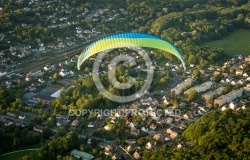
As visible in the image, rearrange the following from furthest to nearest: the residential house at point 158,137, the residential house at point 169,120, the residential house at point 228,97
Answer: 1. the residential house at point 228,97
2. the residential house at point 169,120
3. the residential house at point 158,137

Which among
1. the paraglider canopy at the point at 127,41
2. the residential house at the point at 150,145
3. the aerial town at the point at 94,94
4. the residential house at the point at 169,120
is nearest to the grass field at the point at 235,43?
the aerial town at the point at 94,94

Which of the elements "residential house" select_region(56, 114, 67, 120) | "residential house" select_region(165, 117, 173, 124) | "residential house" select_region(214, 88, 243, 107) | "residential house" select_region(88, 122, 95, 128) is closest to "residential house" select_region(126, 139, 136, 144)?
"residential house" select_region(88, 122, 95, 128)

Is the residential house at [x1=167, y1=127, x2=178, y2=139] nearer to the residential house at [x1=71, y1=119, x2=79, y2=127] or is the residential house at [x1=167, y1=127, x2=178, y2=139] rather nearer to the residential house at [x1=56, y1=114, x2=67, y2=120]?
the residential house at [x1=71, y1=119, x2=79, y2=127]

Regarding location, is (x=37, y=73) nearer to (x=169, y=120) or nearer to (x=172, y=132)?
(x=169, y=120)

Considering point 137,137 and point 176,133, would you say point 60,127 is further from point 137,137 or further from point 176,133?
point 176,133

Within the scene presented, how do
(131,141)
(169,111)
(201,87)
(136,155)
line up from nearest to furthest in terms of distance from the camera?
(136,155) → (131,141) → (169,111) → (201,87)

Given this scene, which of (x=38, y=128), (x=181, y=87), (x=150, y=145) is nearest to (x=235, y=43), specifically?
(x=181, y=87)

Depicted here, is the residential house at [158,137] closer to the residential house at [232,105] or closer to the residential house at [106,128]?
the residential house at [106,128]

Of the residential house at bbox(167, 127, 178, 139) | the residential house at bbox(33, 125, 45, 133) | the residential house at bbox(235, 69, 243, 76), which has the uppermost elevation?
the residential house at bbox(33, 125, 45, 133)
